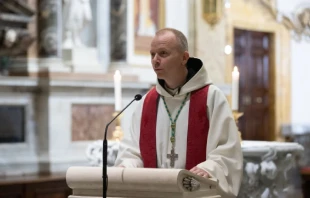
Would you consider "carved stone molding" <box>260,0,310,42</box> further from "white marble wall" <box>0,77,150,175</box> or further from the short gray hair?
the short gray hair

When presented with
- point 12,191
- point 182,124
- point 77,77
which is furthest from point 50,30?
point 182,124

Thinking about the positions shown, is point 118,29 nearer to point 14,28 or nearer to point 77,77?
point 77,77

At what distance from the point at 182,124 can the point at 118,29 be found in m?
4.86

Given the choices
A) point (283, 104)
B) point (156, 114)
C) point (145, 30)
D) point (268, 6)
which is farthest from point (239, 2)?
point (156, 114)

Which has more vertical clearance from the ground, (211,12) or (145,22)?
(211,12)

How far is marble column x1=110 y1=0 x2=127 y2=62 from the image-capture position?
7820mm

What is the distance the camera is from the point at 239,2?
1090 centimetres

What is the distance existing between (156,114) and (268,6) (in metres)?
8.53

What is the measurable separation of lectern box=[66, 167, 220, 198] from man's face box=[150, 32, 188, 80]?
52 cm

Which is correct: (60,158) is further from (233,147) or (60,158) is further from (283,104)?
(283,104)

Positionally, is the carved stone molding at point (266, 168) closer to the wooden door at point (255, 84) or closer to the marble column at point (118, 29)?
the marble column at point (118, 29)

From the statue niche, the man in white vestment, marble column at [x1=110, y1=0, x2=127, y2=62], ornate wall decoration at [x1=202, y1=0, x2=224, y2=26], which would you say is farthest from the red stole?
ornate wall decoration at [x1=202, y1=0, x2=224, y2=26]

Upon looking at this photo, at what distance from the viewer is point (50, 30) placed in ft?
23.3

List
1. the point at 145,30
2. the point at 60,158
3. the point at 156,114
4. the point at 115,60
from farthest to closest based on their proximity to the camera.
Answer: the point at 145,30 < the point at 115,60 < the point at 60,158 < the point at 156,114
